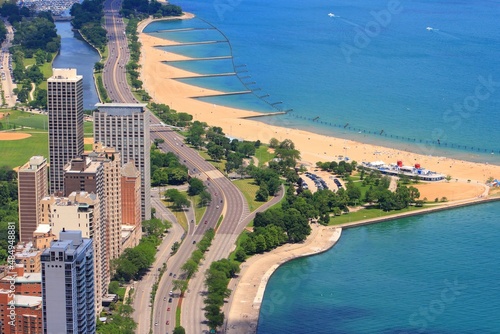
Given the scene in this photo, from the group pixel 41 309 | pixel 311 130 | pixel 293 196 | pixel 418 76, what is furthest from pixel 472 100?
pixel 41 309

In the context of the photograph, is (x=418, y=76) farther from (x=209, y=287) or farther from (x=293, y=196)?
(x=209, y=287)

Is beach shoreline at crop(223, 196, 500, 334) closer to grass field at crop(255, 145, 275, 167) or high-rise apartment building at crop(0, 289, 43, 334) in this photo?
high-rise apartment building at crop(0, 289, 43, 334)

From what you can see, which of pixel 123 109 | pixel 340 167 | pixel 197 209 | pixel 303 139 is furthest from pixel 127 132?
pixel 303 139

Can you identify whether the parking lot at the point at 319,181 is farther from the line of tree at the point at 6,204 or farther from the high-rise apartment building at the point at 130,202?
the line of tree at the point at 6,204

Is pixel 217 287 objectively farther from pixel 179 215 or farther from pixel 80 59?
pixel 80 59

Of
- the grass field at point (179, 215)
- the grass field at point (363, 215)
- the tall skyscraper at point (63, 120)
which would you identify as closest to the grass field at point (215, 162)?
the grass field at point (179, 215)

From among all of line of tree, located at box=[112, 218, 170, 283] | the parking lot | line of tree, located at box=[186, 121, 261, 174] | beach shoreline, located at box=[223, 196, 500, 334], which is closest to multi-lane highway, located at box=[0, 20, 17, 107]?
line of tree, located at box=[186, 121, 261, 174]
